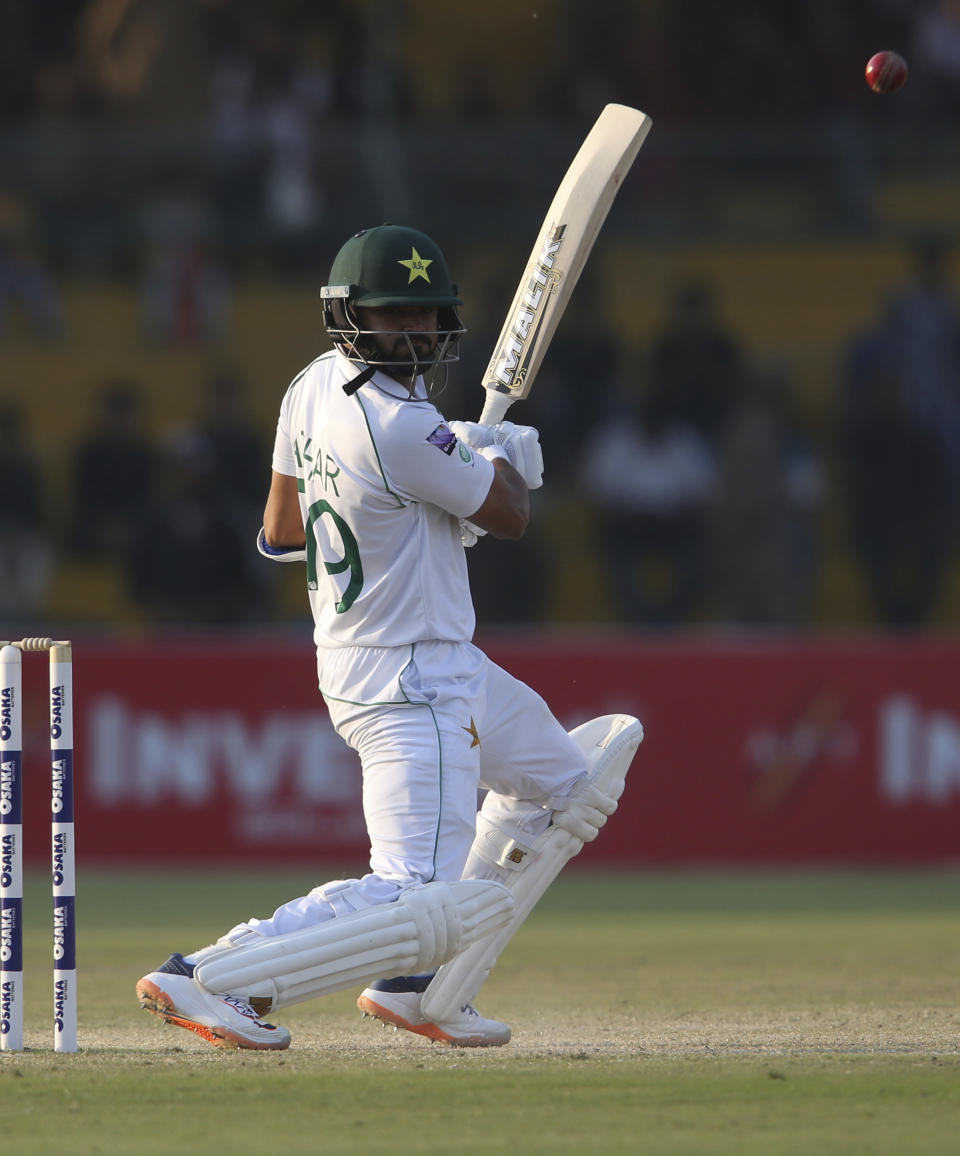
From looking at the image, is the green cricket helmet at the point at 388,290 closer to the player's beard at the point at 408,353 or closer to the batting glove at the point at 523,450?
the player's beard at the point at 408,353

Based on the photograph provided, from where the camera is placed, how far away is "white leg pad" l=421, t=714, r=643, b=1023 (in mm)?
4637

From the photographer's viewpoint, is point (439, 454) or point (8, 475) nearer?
point (439, 454)

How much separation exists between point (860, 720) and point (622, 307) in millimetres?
4162

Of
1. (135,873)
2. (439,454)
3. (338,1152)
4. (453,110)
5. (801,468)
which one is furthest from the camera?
(453,110)

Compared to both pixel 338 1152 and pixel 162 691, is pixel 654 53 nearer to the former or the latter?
pixel 162 691

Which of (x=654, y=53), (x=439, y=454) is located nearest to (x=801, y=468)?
(x=654, y=53)

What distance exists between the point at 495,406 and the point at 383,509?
0.71 meters

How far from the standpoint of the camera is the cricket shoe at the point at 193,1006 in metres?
4.09

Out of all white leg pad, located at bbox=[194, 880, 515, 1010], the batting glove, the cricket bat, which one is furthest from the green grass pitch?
the cricket bat

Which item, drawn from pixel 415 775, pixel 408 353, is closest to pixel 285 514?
pixel 408 353

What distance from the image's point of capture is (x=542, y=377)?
1108cm

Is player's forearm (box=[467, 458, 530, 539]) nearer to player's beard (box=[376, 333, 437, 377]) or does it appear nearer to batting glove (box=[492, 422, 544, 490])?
batting glove (box=[492, 422, 544, 490])

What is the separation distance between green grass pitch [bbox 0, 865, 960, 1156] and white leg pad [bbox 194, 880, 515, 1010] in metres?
0.18

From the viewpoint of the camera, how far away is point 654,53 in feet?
43.0
